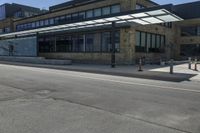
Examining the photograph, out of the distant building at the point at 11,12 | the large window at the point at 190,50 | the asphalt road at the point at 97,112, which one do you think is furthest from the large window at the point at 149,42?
the distant building at the point at 11,12

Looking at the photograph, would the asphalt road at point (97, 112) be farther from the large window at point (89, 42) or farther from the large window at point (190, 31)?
the large window at point (190, 31)

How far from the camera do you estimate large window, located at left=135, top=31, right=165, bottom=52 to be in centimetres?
2891

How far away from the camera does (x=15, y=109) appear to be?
723 cm

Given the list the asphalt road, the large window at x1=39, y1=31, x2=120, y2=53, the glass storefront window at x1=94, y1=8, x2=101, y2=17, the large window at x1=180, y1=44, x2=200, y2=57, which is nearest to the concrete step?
the large window at x1=39, y1=31, x2=120, y2=53

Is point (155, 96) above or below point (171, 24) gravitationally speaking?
below

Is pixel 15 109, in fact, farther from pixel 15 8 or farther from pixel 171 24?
pixel 15 8

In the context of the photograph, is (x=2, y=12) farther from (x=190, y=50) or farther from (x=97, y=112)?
(x=97, y=112)

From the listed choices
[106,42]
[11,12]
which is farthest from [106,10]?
[11,12]

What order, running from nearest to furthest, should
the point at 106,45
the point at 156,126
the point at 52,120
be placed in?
the point at 156,126 < the point at 52,120 < the point at 106,45

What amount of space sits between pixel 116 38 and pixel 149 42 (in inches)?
211

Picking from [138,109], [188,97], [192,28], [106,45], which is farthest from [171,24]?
[138,109]

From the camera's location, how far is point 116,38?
27.8 metres

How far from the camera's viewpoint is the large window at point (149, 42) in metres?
28.9

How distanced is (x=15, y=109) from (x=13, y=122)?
1309 millimetres
